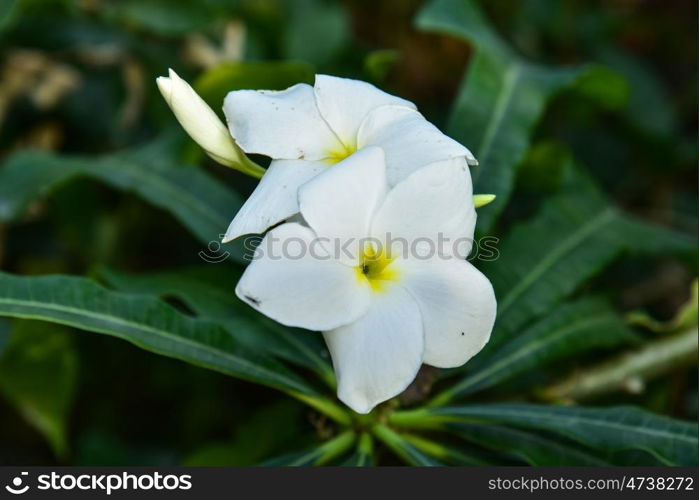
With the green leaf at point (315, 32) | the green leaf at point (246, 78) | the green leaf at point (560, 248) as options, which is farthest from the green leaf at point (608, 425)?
the green leaf at point (315, 32)

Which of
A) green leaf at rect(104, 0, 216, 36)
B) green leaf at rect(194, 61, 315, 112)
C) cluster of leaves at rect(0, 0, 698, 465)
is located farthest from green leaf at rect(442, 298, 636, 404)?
green leaf at rect(104, 0, 216, 36)

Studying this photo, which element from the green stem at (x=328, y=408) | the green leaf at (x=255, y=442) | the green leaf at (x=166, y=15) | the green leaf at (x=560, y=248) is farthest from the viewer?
the green leaf at (x=166, y=15)

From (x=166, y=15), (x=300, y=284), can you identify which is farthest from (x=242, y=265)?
(x=166, y=15)

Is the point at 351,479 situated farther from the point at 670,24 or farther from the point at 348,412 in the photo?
the point at 670,24

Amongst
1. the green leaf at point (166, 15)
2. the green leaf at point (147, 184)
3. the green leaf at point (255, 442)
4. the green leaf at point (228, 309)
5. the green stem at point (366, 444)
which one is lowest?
the green leaf at point (255, 442)

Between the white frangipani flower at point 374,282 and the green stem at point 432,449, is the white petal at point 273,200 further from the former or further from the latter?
the green stem at point 432,449

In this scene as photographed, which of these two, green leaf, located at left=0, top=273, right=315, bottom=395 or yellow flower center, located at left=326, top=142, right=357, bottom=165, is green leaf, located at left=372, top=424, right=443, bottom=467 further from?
yellow flower center, located at left=326, top=142, right=357, bottom=165
